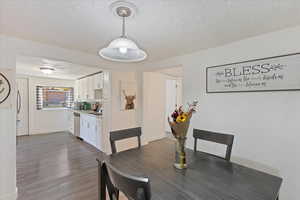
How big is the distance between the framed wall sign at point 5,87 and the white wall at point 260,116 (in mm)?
2692

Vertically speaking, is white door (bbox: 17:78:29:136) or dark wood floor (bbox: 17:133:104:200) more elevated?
white door (bbox: 17:78:29:136)

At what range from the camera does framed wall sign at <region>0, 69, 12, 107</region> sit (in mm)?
1721

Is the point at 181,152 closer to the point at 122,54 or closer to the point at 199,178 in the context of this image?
the point at 199,178

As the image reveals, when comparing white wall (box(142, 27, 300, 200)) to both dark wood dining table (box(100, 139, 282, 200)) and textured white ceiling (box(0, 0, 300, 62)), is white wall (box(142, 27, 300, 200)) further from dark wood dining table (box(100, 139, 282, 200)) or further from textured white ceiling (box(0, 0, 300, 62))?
dark wood dining table (box(100, 139, 282, 200))

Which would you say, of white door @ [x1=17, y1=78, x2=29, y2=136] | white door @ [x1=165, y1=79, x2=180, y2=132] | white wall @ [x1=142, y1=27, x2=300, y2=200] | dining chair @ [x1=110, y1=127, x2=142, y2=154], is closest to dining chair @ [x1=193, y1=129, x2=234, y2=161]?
white wall @ [x1=142, y1=27, x2=300, y2=200]

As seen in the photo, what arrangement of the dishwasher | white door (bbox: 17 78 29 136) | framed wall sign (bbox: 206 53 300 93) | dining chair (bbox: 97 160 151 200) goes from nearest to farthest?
dining chair (bbox: 97 160 151 200)
framed wall sign (bbox: 206 53 300 93)
the dishwasher
white door (bbox: 17 78 29 136)

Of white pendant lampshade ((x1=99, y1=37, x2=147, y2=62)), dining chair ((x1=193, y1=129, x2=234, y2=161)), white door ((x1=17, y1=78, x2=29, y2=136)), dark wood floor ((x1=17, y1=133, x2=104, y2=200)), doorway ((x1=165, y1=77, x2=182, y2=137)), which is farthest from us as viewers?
doorway ((x1=165, y1=77, x2=182, y2=137))

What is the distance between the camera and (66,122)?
5543 millimetres

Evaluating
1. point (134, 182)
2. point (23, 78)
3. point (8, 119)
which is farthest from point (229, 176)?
point (23, 78)

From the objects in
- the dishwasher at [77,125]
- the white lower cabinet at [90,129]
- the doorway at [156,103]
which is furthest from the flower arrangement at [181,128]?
the dishwasher at [77,125]

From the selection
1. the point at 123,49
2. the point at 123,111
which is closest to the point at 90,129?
the point at 123,111

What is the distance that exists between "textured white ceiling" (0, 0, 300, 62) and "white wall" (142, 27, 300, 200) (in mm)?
178

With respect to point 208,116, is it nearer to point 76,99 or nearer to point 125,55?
point 125,55

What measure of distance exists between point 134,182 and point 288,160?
1916 mm
